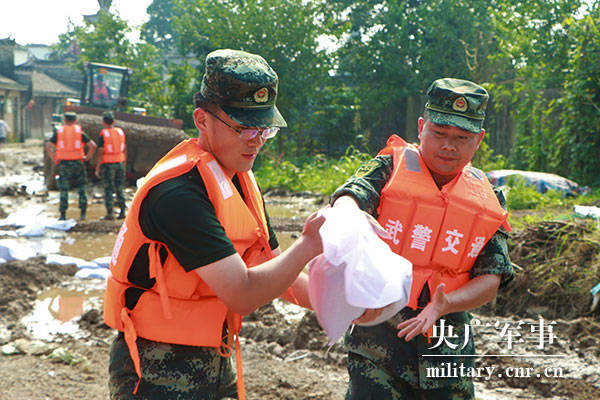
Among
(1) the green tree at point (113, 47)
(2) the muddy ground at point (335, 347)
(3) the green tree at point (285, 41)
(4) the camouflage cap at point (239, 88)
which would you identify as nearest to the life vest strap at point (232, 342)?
(4) the camouflage cap at point (239, 88)

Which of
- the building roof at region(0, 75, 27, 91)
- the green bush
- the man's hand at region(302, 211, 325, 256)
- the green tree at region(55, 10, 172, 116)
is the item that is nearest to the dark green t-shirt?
the man's hand at region(302, 211, 325, 256)

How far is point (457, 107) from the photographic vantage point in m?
2.14

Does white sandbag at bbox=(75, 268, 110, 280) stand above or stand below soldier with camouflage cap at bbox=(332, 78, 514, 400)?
below

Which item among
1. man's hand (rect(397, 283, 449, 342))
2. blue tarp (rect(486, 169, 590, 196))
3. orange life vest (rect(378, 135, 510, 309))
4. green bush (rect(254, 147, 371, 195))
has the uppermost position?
orange life vest (rect(378, 135, 510, 309))

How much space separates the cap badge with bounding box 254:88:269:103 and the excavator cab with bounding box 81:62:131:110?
51.3ft

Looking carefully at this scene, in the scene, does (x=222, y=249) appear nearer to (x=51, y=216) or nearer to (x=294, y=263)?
(x=294, y=263)

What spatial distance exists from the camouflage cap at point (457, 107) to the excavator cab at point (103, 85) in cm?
1544

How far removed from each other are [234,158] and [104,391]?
2.64 metres

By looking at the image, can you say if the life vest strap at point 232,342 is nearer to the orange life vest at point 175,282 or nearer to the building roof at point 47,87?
the orange life vest at point 175,282

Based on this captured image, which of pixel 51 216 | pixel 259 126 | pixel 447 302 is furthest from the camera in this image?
pixel 51 216

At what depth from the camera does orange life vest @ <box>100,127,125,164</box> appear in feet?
32.8

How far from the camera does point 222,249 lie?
1595 millimetres

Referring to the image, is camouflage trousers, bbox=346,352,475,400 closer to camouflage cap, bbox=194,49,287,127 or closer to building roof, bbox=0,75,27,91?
camouflage cap, bbox=194,49,287,127

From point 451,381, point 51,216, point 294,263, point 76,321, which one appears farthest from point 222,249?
point 51,216
